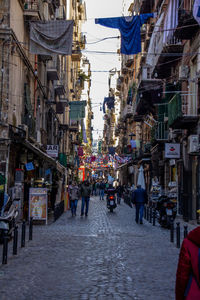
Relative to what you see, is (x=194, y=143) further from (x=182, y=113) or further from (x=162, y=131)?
(x=162, y=131)

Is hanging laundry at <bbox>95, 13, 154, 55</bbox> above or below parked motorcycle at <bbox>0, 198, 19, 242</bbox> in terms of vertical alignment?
above

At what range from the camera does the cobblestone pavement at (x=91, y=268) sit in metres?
7.18

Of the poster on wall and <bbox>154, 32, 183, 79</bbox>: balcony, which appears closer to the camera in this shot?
the poster on wall

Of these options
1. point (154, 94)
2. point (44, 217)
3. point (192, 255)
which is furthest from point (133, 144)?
point (192, 255)

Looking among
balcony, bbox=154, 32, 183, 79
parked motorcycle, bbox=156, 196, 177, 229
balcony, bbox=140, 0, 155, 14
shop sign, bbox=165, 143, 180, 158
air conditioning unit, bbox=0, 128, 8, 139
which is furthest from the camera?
balcony, bbox=140, 0, 155, 14

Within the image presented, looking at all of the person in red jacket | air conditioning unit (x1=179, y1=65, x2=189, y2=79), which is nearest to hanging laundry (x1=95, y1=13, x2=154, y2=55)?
air conditioning unit (x1=179, y1=65, x2=189, y2=79)

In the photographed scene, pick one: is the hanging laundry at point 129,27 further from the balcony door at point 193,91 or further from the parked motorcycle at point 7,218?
the parked motorcycle at point 7,218

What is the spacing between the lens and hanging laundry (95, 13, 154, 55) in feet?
56.1

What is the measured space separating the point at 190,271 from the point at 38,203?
1542 centimetres

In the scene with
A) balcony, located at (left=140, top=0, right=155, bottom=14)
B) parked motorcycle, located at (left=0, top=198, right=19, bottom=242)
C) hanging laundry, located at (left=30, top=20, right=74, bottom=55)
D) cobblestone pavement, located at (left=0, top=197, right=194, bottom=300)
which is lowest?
cobblestone pavement, located at (left=0, top=197, right=194, bottom=300)

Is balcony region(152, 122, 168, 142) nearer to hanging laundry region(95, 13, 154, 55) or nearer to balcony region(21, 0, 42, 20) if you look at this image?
balcony region(21, 0, 42, 20)

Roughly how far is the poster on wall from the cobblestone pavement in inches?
144

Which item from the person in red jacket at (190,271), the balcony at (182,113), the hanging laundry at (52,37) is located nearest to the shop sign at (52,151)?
the balcony at (182,113)

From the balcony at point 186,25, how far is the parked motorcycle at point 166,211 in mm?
6797
